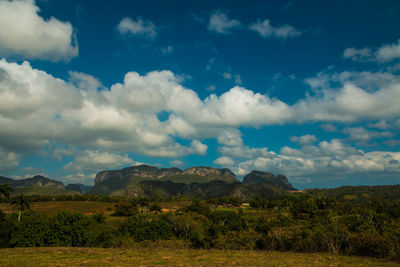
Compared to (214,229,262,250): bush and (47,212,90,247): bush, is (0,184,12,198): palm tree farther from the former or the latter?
(214,229,262,250): bush

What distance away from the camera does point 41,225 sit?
68.3m

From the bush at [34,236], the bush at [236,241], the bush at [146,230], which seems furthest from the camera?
the bush at [146,230]

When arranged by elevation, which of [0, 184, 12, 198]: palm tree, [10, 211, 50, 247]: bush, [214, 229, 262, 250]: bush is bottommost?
[214, 229, 262, 250]: bush


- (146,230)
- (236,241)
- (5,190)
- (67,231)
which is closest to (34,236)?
(67,231)

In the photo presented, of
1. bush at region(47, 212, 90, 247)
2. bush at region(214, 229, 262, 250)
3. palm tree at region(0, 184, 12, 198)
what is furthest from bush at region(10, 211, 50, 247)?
bush at region(214, 229, 262, 250)

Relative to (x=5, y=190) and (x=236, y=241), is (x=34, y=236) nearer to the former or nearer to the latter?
(x=5, y=190)

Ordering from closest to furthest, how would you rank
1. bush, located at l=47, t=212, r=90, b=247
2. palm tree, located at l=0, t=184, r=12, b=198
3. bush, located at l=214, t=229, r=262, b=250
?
bush, located at l=47, t=212, r=90, b=247 → bush, located at l=214, t=229, r=262, b=250 → palm tree, located at l=0, t=184, r=12, b=198

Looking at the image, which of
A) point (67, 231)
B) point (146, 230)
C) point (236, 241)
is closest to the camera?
point (67, 231)

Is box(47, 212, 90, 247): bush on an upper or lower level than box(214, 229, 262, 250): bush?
upper

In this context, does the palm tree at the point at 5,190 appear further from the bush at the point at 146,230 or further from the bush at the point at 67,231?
the bush at the point at 146,230

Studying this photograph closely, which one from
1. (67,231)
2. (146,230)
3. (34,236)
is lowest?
(146,230)

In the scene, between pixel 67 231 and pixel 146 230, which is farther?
pixel 146 230

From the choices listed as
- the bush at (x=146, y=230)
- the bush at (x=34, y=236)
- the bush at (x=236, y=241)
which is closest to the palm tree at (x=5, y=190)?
the bush at (x=34, y=236)

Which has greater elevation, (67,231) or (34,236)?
(67,231)
